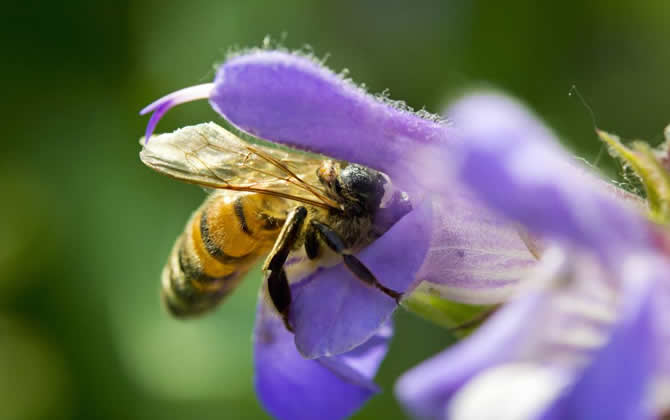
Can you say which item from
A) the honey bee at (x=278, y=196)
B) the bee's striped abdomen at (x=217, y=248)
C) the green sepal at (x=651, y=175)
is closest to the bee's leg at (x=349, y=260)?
the honey bee at (x=278, y=196)

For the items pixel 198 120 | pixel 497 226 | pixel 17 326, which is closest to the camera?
pixel 497 226

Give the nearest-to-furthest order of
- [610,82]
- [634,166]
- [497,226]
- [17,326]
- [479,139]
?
[479,139], [634,166], [497,226], [17,326], [610,82]

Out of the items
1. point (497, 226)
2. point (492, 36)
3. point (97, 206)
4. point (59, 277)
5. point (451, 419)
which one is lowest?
point (59, 277)

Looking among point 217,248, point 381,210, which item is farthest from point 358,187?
point 217,248

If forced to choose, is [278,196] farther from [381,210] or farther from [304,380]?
[304,380]

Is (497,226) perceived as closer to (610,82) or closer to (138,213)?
(138,213)

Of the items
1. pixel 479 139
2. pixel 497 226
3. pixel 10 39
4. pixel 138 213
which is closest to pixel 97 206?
pixel 138 213

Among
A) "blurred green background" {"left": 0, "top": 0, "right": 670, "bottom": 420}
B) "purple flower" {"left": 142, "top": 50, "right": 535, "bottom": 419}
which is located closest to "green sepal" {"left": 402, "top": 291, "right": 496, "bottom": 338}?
"purple flower" {"left": 142, "top": 50, "right": 535, "bottom": 419}

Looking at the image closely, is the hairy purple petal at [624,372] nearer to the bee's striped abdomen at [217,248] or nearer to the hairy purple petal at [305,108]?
the hairy purple petal at [305,108]
